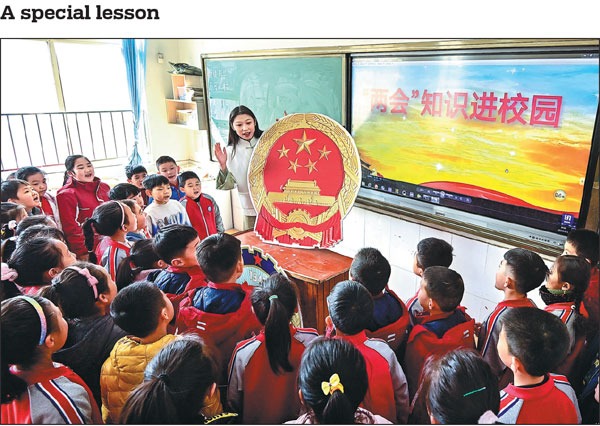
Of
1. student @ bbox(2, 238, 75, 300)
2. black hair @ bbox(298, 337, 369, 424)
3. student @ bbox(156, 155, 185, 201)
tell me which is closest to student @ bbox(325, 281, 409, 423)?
black hair @ bbox(298, 337, 369, 424)

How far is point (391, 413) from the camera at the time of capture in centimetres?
129

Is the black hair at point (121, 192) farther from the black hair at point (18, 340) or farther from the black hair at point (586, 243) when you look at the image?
the black hair at point (586, 243)

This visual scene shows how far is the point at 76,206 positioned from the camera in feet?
9.37

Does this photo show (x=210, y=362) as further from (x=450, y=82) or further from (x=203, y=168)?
(x=203, y=168)

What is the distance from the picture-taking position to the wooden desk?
2.21 m

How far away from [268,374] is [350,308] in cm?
37

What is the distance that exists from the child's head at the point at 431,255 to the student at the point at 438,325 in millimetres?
368

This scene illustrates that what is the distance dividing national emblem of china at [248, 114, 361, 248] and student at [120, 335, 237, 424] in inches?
57.3

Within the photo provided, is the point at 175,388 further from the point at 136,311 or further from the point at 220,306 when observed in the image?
the point at 220,306

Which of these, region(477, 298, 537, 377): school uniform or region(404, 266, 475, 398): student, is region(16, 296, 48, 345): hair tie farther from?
region(477, 298, 537, 377): school uniform

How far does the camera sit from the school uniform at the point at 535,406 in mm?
1109

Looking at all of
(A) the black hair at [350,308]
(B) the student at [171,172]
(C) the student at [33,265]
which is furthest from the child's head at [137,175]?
(A) the black hair at [350,308]
